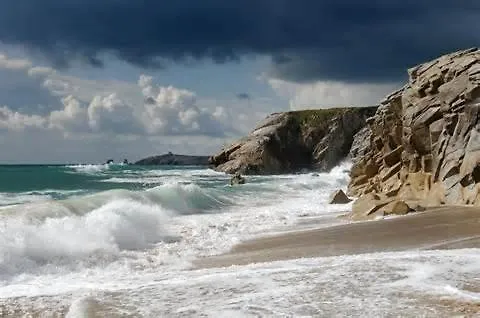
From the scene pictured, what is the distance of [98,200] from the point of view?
26125 mm

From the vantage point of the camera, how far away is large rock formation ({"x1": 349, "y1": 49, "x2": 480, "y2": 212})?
845 inches

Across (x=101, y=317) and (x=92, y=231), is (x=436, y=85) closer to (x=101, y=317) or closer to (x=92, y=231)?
(x=92, y=231)

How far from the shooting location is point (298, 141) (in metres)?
95.6

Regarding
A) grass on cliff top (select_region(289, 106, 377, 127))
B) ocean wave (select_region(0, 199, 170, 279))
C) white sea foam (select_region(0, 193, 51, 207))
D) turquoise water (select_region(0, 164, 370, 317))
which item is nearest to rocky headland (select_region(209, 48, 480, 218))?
turquoise water (select_region(0, 164, 370, 317))

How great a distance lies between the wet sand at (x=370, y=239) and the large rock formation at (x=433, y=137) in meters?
2.80

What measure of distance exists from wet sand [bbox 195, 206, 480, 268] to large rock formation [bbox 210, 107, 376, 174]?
69.2 metres

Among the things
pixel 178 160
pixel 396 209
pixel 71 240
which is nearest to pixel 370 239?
pixel 396 209

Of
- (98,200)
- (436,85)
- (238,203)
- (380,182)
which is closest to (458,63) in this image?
(436,85)

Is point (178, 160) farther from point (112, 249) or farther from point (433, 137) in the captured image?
point (112, 249)

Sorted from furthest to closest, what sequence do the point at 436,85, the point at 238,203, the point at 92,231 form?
the point at 238,203 → the point at 436,85 → the point at 92,231

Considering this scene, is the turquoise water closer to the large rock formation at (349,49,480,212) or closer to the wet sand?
the wet sand

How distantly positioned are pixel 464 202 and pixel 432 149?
4.26 m

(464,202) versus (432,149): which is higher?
(432,149)

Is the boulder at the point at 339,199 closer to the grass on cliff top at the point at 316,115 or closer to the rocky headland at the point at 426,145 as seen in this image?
the rocky headland at the point at 426,145
